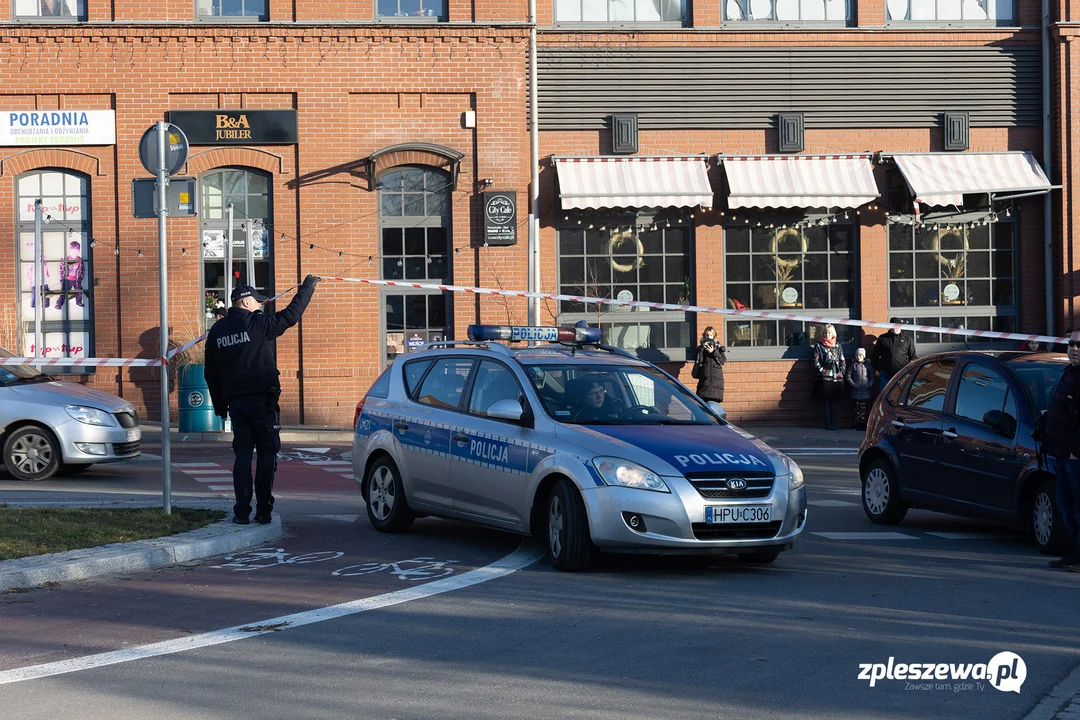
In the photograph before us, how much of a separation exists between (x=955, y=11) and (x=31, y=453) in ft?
56.4

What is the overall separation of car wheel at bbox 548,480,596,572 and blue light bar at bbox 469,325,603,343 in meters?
2.32

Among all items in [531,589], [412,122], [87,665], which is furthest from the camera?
[412,122]

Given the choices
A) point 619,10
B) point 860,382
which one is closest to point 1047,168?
point 860,382

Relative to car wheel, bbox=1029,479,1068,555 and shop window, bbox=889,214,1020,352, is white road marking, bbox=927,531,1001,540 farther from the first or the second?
shop window, bbox=889,214,1020,352

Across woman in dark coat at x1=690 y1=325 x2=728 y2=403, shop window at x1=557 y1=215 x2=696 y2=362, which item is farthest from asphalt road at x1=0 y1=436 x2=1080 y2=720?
shop window at x1=557 y1=215 x2=696 y2=362

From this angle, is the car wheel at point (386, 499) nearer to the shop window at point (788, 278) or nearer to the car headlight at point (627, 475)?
the car headlight at point (627, 475)

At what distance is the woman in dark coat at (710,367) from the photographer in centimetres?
2266

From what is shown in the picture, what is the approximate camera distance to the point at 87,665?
679 centimetres

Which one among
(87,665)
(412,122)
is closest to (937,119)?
(412,122)

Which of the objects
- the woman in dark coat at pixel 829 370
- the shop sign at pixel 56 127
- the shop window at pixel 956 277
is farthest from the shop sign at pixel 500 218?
the shop window at pixel 956 277

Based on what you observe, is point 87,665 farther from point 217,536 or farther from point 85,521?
point 85,521

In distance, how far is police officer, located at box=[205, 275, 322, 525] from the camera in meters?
11.0

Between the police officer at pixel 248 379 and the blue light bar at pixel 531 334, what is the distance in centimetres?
145

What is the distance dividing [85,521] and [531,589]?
4136mm
